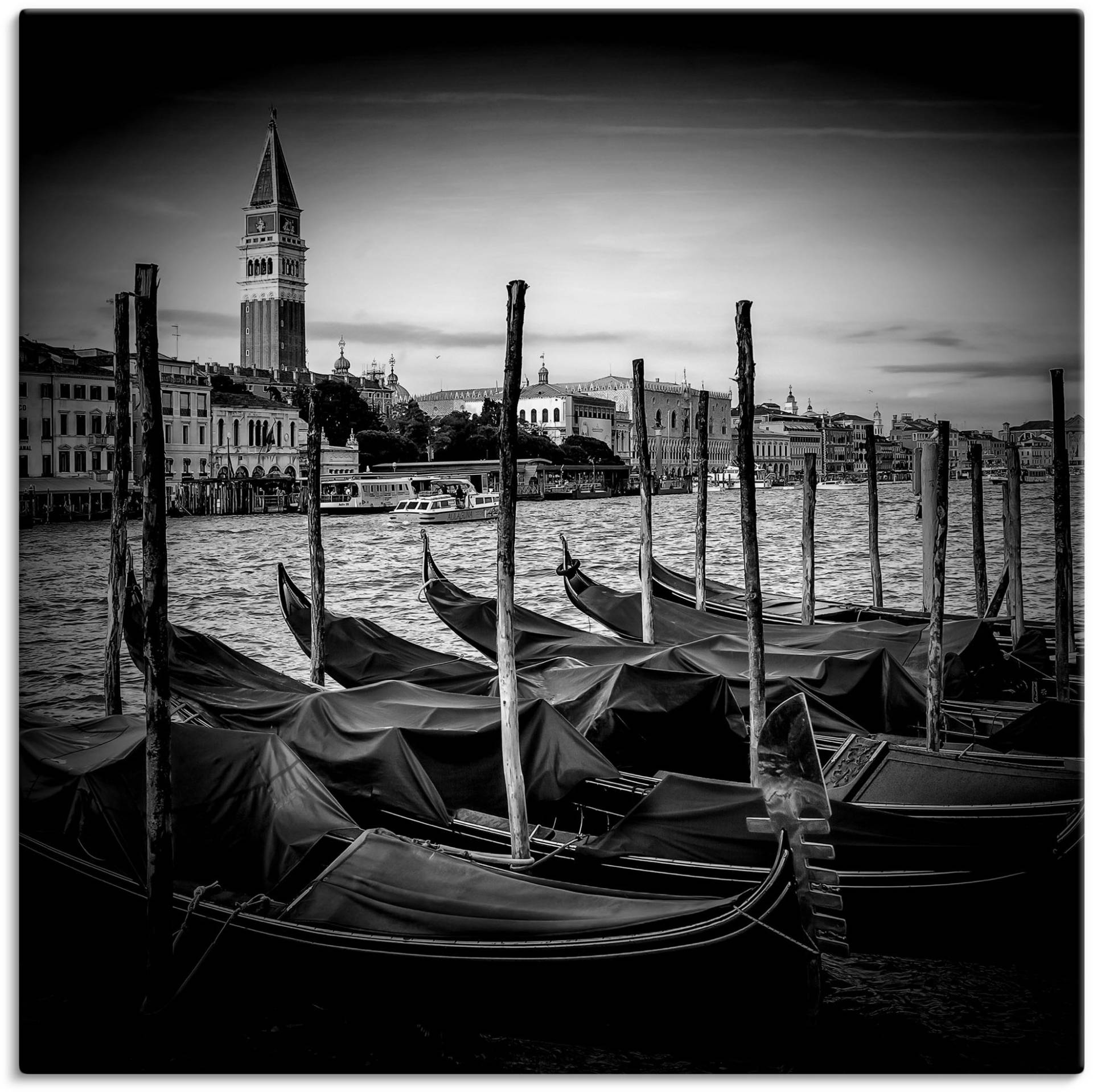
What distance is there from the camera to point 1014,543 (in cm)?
594

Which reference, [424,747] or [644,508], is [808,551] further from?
[424,747]

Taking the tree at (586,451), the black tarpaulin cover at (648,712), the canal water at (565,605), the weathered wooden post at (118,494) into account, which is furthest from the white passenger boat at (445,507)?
the black tarpaulin cover at (648,712)

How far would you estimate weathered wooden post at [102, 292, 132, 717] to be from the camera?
279cm

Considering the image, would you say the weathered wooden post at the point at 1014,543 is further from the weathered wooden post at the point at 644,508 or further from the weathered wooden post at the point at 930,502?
the weathered wooden post at the point at 644,508

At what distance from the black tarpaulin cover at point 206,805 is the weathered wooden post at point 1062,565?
2.81 meters

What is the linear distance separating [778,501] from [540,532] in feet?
62.2

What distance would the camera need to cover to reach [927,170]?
8.65 feet

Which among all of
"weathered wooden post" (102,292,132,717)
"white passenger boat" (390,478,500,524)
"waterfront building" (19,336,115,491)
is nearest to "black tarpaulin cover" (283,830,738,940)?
"weathered wooden post" (102,292,132,717)

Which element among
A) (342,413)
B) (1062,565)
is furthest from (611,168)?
(342,413)

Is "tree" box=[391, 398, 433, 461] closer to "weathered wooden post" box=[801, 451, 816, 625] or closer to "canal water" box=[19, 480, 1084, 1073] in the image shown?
"canal water" box=[19, 480, 1084, 1073]

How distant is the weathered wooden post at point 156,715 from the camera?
2.32m

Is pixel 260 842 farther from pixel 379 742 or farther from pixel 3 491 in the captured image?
pixel 3 491

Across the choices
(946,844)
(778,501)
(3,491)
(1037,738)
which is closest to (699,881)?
(946,844)

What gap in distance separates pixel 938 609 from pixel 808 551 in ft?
9.51
